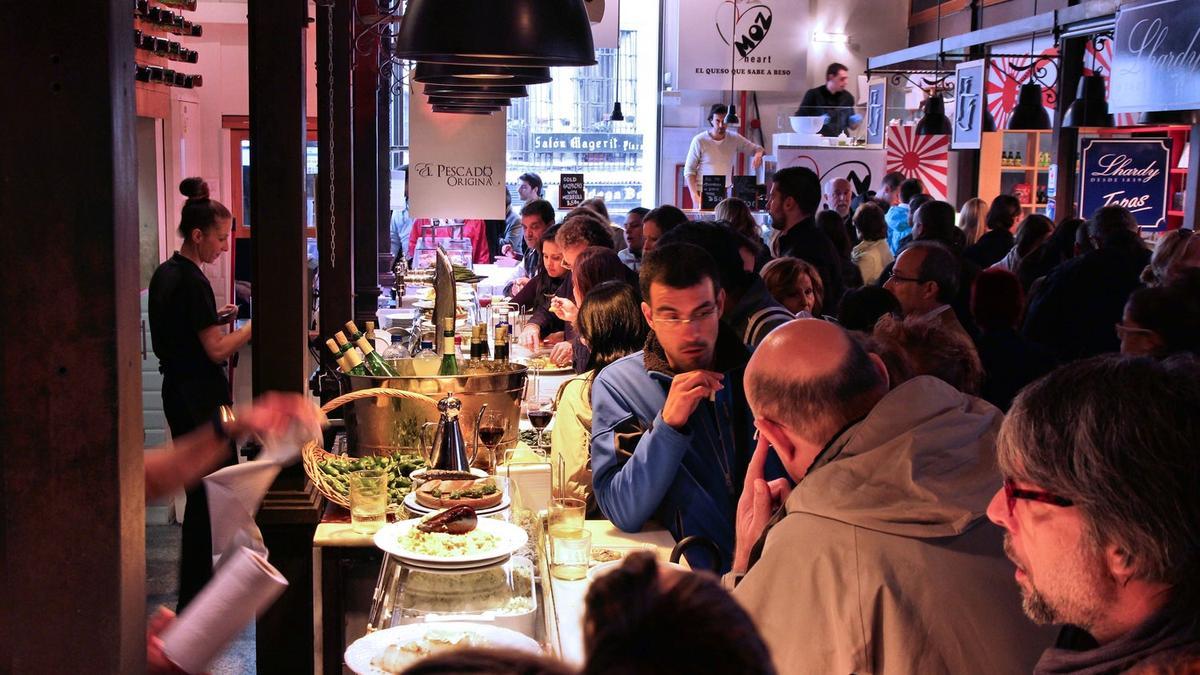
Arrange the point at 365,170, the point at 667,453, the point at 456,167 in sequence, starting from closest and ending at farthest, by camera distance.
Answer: the point at 667,453, the point at 365,170, the point at 456,167

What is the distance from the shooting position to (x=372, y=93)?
8.64m

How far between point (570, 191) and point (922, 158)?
4.35 m

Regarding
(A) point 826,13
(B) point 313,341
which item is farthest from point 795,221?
(A) point 826,13

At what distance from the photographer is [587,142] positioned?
1766cm

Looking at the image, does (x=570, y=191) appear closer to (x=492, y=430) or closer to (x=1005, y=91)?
(x=1005, y=91)

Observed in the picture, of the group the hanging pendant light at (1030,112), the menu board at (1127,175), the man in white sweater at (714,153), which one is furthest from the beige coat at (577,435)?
the man in white sweater at (714,153)

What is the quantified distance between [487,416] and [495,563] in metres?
0.86

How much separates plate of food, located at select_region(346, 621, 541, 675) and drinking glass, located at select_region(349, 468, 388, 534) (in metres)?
0.92

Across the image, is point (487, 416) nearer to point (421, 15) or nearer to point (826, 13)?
point (421, 15)

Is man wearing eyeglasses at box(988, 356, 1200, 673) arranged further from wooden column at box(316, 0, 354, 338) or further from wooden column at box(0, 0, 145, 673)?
wooden column at box(316, 0, 354, 338)

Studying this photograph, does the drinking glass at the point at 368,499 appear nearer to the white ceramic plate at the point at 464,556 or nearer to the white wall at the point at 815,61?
the white ceramic plate at the point at 464,556

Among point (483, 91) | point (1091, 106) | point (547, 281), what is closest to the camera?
point (483, 91)

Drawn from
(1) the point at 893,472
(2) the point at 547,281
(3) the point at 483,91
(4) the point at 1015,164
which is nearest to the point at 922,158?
(4) the point at 1015,164

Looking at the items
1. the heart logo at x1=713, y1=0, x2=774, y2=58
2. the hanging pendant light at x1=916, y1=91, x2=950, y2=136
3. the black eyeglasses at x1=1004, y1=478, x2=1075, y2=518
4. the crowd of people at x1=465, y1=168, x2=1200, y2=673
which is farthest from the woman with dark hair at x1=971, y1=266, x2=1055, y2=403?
the heart logo at x1=713, y1=0, x2=774, y2=58
